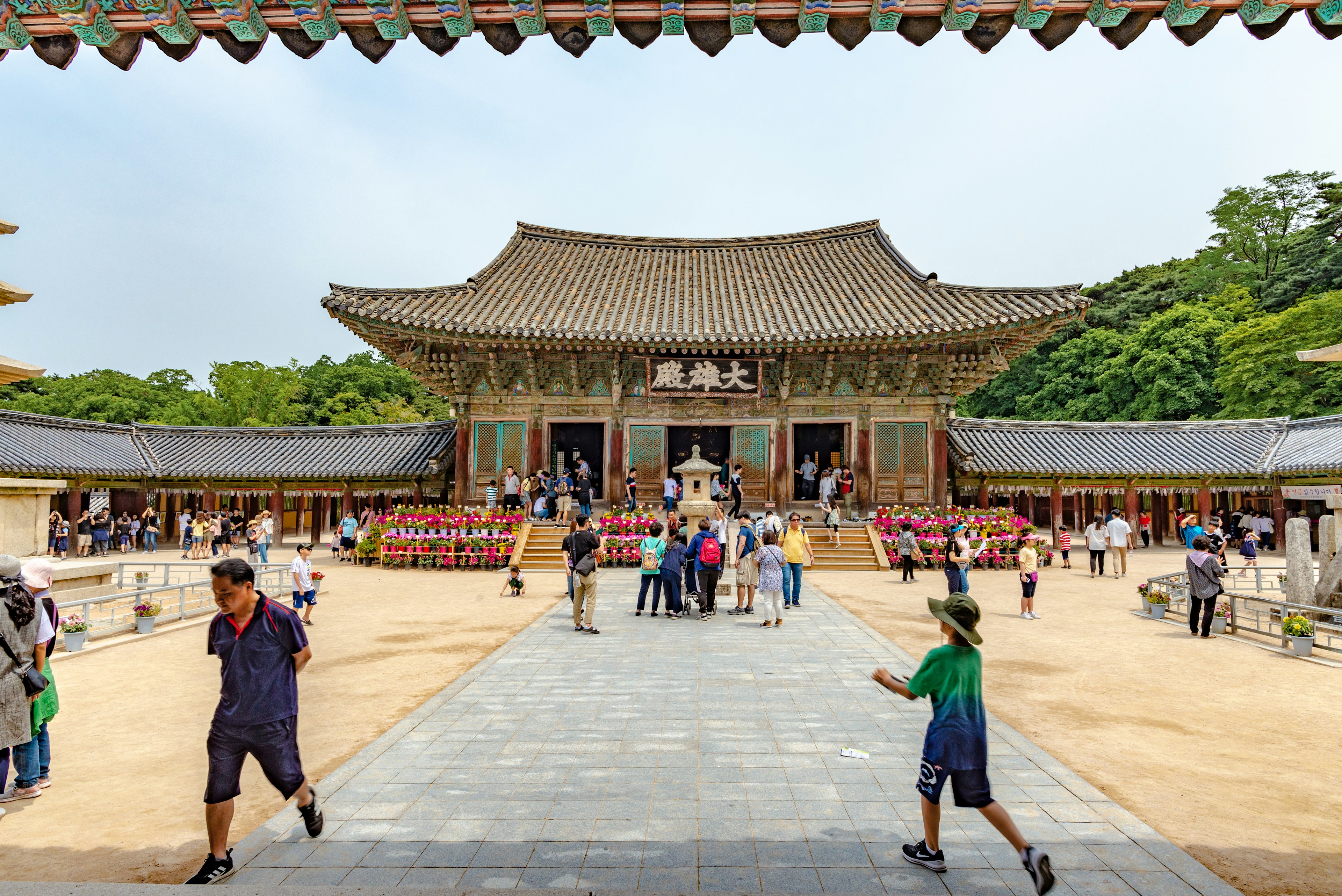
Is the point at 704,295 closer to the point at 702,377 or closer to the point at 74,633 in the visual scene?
the point at 702,377

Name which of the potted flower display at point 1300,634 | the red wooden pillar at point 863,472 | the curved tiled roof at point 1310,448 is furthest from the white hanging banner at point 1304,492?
the potted flower display at point 1300,634

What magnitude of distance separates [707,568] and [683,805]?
669cm

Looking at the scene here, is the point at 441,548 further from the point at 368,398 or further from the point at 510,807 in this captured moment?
the point at 368,398

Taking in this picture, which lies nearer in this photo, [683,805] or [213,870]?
[213,870]

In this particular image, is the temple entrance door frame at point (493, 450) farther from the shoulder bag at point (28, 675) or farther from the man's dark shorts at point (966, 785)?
the man's dark shorts at point (966, 785)

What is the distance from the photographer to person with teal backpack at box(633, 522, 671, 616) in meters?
10.7

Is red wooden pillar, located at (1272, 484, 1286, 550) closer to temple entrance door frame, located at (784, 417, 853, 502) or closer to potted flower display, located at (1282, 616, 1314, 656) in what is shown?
temple entrance door frame, located at (784, 417, 853, 502)

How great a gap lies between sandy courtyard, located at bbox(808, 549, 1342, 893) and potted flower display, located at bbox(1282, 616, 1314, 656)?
0.35 m

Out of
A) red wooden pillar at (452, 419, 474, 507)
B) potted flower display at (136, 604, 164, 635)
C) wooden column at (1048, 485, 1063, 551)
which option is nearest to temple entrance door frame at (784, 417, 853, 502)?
wooden column at (1048, 485, 1063, 551)

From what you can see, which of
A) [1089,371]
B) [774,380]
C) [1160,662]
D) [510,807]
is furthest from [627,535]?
[1089,371]

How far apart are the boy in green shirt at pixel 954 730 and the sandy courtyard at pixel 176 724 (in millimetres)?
3817

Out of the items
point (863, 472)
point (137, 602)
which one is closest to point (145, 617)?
point (137, 602)

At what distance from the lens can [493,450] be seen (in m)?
20.3

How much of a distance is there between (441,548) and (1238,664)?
16198mm
